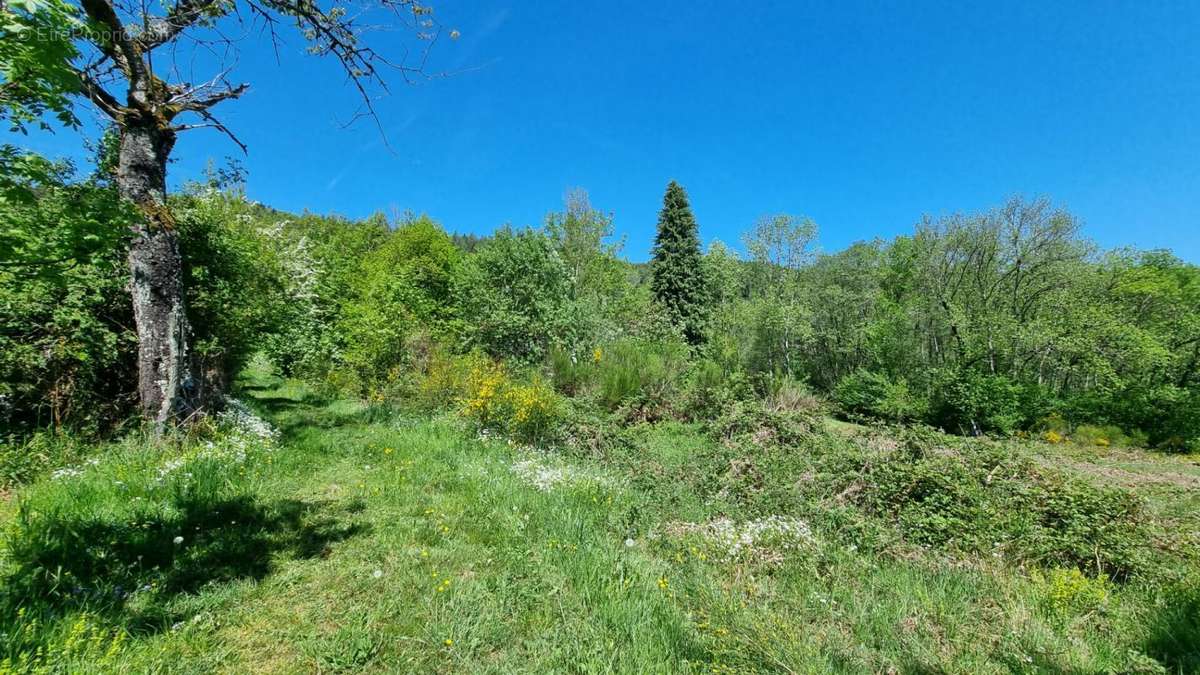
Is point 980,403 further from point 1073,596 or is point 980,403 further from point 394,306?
point 394,306

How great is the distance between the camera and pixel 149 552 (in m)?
3.00

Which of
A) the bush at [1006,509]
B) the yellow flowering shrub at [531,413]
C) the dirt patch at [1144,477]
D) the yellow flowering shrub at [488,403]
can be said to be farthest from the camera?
the yellow flowering shrub at [488,403]

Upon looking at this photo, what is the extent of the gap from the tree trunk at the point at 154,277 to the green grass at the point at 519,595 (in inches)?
36.6

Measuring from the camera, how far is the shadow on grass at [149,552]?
2.42m

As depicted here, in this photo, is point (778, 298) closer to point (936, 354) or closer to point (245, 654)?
point (936, 354)

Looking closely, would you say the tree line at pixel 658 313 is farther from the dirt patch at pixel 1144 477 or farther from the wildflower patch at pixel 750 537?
the dirt patch at pixel 1144 477

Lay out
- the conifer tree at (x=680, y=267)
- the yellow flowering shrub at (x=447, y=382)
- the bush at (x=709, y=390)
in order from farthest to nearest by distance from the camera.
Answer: the conifer tree at (x=680, y=267), the bush at (x=709, y=390), the yellow flowering shrub at (x=447, y=382)

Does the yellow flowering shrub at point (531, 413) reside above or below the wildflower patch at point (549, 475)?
above

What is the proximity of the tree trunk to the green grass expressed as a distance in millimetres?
930

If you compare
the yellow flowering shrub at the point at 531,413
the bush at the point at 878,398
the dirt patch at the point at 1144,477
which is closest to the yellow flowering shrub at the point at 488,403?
the yellow flowering shrub at the point at 531,413

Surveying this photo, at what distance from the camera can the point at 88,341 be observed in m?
5.29

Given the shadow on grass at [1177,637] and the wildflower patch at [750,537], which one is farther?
the wildflower patch at [750,537]

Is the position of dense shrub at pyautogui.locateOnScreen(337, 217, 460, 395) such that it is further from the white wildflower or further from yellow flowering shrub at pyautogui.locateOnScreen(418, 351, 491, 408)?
the white wildflower

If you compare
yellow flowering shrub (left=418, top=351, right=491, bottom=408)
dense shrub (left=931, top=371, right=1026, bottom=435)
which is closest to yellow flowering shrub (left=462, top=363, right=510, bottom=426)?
yellow flowering shrub (left=418, top=351, right=491, bottom=408)
